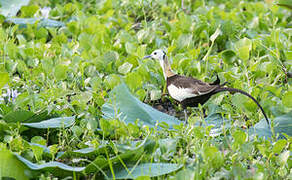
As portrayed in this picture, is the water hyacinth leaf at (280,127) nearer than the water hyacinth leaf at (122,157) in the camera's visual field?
No

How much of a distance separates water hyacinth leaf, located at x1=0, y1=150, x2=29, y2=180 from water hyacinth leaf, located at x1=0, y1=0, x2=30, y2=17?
274cm

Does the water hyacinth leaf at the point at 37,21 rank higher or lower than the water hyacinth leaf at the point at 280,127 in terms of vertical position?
higher

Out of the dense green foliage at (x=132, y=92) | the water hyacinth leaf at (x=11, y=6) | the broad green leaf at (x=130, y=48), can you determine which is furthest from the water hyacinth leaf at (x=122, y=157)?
the water hyacinth leaf at (x=11, y=6)

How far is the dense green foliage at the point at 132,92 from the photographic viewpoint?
90.1 inches

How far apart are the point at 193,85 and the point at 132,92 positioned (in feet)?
1.49

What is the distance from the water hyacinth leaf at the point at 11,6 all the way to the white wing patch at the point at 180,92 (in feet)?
7.42

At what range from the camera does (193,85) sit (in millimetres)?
2912

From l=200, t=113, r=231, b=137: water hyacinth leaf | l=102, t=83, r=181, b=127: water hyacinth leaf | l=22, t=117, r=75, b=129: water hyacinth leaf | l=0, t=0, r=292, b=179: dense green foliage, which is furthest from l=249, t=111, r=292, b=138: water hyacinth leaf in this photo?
l=22, t=117, r=75, b=129: water hyacinth leaf

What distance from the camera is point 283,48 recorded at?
3564 millimetres

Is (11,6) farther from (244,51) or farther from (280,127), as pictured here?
(280,127)

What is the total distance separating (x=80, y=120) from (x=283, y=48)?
160 centimetres

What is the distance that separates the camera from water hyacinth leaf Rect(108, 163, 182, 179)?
2.21 metres

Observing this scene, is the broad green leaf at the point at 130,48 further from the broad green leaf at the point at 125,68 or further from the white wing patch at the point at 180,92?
the white wing patch at the point at 180,92

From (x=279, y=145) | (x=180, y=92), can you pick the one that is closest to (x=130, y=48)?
(x=180, y=92)
